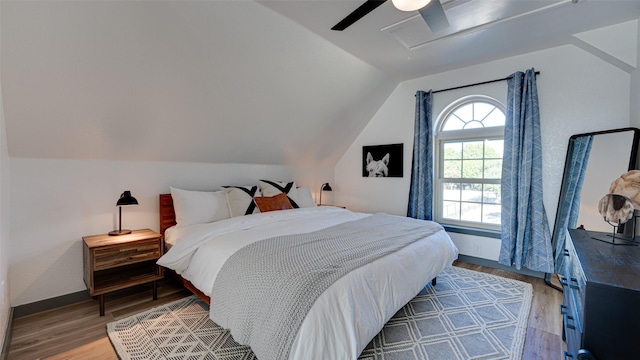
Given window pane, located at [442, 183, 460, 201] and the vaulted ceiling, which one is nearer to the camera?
the vaulted ceiling

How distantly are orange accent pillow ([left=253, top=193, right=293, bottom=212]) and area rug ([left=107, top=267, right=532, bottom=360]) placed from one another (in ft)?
3.83

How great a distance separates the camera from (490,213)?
352 centimetres

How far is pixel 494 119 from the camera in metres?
3.43

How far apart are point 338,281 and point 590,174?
9.57 ft

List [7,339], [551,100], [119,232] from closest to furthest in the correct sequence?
[7,339], [119,232], [551,100]

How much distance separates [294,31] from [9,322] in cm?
319

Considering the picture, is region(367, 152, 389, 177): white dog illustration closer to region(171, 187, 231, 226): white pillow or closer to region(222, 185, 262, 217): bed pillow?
region(222, 185, 262, 217): bed pillow

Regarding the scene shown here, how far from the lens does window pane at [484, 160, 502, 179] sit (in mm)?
3406

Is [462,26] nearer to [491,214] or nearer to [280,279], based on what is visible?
[491,214]

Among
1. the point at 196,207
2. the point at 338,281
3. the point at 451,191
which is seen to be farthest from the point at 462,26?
the point at 196,207

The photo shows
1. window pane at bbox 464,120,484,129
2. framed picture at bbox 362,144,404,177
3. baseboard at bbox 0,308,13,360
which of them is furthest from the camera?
framed picture at bbox 362,144,404,177

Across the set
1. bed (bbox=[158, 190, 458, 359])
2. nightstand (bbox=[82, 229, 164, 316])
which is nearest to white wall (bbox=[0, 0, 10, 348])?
nightstand (bbox=[82, 229, 164, 316])

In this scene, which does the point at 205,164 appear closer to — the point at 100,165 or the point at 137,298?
the point at 100,165

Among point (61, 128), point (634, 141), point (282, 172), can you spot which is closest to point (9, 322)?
point (61, 128)
